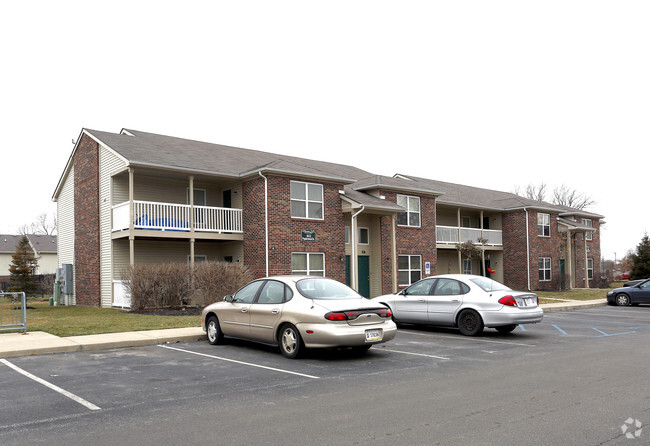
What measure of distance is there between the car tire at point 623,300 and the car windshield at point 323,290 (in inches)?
739

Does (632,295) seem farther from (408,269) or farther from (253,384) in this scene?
(253,384)

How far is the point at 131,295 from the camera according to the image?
19.2 metres

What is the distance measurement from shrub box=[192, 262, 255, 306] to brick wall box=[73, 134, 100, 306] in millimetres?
6147

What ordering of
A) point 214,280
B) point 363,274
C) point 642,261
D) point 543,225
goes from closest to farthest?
1. point 214,280
2. point 363,274
3. point 543,225
4. point 642,261

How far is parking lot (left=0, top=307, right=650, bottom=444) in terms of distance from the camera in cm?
570

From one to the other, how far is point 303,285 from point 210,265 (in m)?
9.44

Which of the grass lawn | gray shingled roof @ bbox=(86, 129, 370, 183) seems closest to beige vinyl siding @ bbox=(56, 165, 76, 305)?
gray shingled roof @ bbox=(86, 129, 370, 183)

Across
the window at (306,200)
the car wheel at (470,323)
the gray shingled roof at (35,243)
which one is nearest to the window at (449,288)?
the car wheel at (470,323)

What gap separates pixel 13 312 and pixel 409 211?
62.6 ft

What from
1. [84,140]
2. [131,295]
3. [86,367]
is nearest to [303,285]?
[86,367]

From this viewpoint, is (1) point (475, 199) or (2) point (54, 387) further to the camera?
(1) point (475, 199)

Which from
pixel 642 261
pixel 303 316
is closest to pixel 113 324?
pixel 303 316

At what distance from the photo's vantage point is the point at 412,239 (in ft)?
92.7

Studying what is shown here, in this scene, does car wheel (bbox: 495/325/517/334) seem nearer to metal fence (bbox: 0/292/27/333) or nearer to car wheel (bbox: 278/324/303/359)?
car wheel (bbox: 278/324/303/359)
